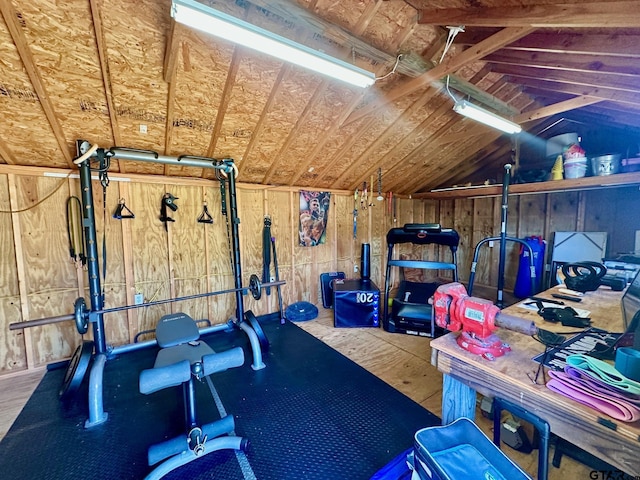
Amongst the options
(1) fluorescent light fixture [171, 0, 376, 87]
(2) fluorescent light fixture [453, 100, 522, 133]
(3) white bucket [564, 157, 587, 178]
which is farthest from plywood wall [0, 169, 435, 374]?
(3) white bucket [564, 157, 587, 178]

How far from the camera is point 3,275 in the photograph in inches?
109

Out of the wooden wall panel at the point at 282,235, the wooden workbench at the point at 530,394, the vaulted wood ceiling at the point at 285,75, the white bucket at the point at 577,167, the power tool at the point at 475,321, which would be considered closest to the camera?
the wooden workbench at the point at 530,394

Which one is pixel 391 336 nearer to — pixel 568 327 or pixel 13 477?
pixel 568 327

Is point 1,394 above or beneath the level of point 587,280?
beneath

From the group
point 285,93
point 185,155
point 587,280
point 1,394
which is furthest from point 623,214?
point 1,394

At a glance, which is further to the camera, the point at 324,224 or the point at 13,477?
the point at 324,224

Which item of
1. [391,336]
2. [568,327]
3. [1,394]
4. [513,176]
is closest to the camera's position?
[568,327]

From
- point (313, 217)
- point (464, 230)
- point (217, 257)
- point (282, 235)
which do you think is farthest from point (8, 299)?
point (464, 230)

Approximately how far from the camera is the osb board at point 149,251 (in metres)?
3.38

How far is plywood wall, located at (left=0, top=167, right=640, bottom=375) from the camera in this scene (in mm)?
2852

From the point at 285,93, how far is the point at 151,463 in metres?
3.18

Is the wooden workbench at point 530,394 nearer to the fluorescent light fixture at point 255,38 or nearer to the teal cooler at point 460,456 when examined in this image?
the teal cooler at point 460,456

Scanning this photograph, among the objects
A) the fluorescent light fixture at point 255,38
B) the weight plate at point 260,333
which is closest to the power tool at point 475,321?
the fluorescent light fixture at point 255,38

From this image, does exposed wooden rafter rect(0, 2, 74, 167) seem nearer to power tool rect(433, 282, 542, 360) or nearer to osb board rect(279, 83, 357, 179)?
osb board rect(279, 83, 357, 179)
